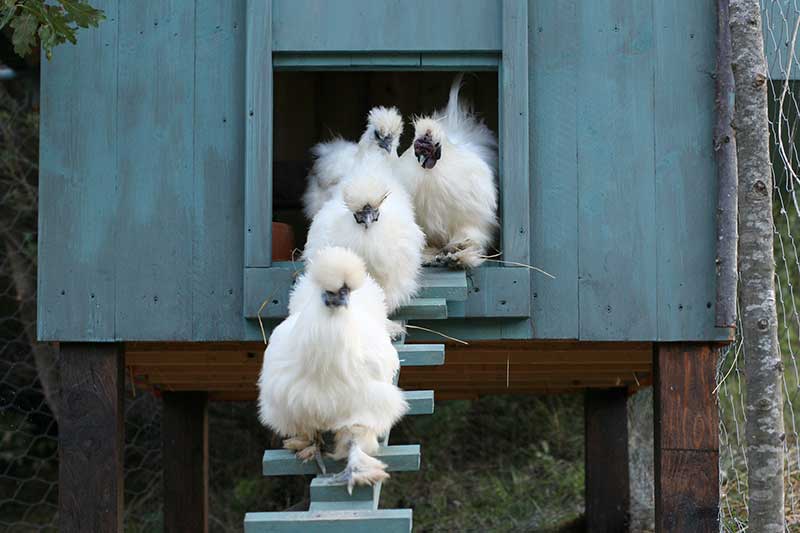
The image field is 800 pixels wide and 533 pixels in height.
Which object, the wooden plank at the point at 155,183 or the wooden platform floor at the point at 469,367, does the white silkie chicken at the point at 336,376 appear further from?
the wooden platform floor at the point at 469,367

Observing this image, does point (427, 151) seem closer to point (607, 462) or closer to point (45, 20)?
point (45, 20)

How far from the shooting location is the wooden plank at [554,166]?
534cm

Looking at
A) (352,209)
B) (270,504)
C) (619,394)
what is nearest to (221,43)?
(352,209)

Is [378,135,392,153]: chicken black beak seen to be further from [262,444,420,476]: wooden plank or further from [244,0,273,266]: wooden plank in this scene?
[262,444,420,476]: wooden plank

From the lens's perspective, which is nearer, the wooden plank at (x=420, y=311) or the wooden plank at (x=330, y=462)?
the wooden plank at (x=330, y=462)

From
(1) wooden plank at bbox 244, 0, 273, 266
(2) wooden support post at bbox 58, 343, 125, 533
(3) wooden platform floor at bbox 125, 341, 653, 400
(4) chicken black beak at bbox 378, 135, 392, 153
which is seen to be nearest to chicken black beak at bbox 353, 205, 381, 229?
(1) wooden plank at bbox 244, 0, 273, 266

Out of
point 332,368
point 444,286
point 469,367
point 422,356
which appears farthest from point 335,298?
point 469,367

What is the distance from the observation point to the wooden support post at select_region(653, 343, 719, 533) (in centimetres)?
530

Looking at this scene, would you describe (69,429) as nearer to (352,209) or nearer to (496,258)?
(352,209)

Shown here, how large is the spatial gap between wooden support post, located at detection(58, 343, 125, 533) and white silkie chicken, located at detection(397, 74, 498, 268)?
161 cm

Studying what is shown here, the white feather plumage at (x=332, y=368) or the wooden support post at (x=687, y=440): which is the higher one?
the white feather plumage at (x=332, y=368)

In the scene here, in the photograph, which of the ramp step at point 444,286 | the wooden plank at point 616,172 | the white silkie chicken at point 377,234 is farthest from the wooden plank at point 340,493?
the wooden plank at point 616,172

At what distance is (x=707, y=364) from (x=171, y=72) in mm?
2875

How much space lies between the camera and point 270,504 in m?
9.03
